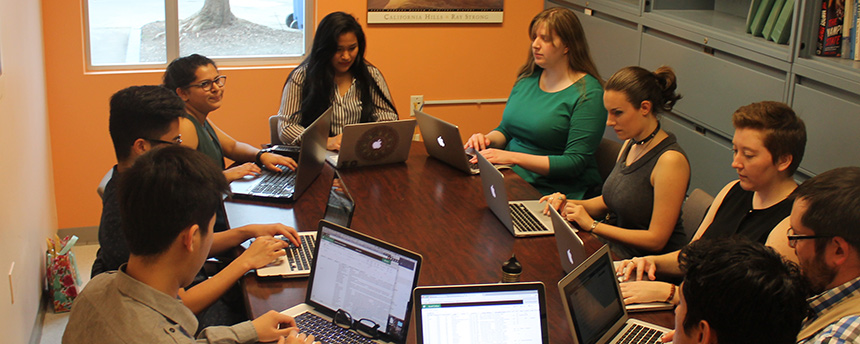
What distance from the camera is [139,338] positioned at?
1.49m

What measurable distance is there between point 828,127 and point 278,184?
6.88 ft

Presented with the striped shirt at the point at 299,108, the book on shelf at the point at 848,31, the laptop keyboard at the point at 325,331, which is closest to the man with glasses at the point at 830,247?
the laptop keyboard at the point at 325,331

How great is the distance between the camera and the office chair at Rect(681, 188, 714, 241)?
256 centimetres

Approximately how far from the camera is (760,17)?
3012mm

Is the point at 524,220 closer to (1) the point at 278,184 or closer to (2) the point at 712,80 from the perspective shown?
(1) the point at 278,184

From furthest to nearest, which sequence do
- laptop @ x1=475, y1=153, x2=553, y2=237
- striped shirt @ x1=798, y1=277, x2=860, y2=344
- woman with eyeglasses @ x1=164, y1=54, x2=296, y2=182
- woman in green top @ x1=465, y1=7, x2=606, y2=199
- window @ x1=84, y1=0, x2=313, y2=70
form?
window @ x1=84, y1=0, x2=313, y2=70, woman in green top @ x1=465, y1=7, x2=606, y2=199, woman with eyeglasses @ x1=164, y1=54, x2=296, y2=182, laptop @ x1=475, y1=153, x2=553, y2=237, striped shirt @ x1=798, y1=277, x2=860, y2=344

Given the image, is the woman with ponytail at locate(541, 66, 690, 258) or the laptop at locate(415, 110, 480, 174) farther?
the laptop at locate(415, 110, 480, 174)

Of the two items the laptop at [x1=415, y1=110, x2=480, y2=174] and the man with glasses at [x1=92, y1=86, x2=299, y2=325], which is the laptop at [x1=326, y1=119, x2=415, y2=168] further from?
the man with glasses at [x1=92, y1=86, x2=299, y2=325]

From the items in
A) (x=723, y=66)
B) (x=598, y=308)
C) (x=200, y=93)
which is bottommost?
(x=598, y=308)

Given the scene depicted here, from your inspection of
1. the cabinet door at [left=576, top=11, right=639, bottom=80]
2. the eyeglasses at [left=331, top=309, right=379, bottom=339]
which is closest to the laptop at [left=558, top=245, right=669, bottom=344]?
the eyeglasses at [left=331, top=309, right=379, bottom=339]

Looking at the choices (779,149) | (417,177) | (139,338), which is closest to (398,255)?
(139,338)

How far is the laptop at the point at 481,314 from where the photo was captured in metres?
1.57

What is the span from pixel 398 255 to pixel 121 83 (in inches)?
123

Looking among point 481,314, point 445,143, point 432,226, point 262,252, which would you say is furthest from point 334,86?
point 481,314
